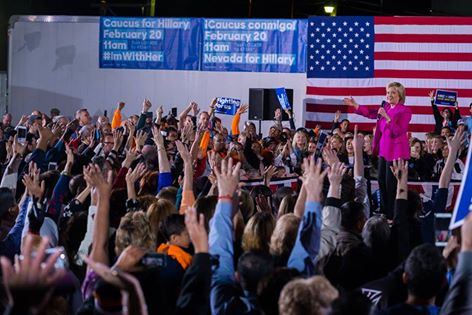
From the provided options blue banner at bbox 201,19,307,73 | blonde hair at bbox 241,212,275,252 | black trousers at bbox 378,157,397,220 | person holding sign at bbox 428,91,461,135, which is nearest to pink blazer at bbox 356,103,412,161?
black trousers at bbox 378,157,397,220

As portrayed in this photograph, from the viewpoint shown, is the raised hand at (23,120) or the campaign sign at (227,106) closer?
the raised hand at (23,120)

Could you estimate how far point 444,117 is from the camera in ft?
60.5

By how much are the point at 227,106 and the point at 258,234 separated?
1468 cm

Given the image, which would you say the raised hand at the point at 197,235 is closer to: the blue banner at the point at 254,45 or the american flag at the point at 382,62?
the american flag at the point at 382,62

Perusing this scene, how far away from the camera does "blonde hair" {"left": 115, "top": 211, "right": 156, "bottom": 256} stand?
5.71 meters

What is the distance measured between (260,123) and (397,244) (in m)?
14.4

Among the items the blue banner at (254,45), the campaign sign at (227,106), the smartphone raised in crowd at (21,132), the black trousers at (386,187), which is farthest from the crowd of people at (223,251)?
the blue banner at (254,45)

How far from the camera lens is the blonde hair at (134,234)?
571 centimetres

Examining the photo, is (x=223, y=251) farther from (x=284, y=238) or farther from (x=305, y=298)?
(x=305, y=298)

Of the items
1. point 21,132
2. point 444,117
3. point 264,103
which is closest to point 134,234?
point 21,132

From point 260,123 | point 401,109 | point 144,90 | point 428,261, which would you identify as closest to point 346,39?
point 260,123

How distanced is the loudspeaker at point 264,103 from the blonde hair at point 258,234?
14719 millimetres

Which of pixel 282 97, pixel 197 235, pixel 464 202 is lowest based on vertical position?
pixel 197 235

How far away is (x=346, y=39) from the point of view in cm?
1995
